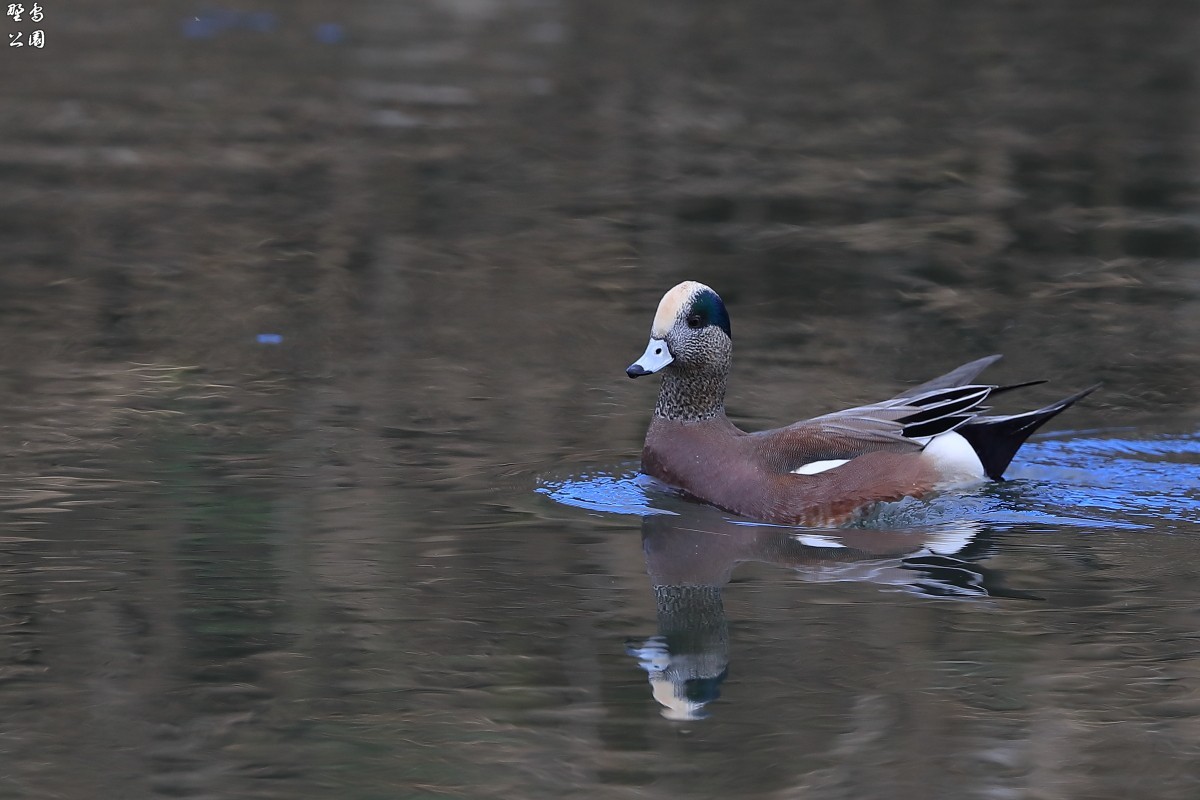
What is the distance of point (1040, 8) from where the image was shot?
2741 cm

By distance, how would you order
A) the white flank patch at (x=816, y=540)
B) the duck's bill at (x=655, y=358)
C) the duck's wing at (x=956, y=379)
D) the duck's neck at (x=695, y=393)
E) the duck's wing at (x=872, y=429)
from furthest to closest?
the duck's wing at (x=956, y=379) < the duck's neck at (x=695, y=393) < the duck's bill at (x=655, y=358) < the duck's wing at (x=872, y=429) < the white flank patch at (x=816, y=540)

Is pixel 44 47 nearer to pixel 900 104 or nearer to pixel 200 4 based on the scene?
pixel 200 4

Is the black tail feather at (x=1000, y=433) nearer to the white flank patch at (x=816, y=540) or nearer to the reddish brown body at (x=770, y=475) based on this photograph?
the reddish brown body at (x=770, y=475)

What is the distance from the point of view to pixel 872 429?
27.2 ft

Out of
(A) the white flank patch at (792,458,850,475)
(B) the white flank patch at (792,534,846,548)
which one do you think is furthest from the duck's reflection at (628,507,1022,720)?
(A) the white flank patch at (792,458,850,475)

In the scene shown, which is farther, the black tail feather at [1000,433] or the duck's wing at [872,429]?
the black tail feather at [1000,433]

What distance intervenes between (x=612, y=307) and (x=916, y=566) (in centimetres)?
470

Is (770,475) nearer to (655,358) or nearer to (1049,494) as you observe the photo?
(655,358)

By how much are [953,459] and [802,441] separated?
75 cm

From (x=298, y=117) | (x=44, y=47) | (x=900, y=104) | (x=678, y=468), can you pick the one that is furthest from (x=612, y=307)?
(x=44, y=47)

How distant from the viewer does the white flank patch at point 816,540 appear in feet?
25.3

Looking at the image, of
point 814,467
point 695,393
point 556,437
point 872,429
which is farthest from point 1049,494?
point 556,437

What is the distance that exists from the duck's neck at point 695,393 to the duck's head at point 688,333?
33mm

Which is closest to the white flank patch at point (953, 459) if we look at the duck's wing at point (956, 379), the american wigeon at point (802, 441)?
the american wigeon at point (802, 441)
